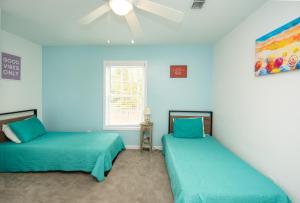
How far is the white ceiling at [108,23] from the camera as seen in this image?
2.08m

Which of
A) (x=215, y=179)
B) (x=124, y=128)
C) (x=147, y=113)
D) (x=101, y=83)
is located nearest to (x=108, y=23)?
(x=101, y=83)

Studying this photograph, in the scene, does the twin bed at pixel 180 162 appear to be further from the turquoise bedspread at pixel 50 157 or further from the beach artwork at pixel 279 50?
the beach artwork at pixel 279 50

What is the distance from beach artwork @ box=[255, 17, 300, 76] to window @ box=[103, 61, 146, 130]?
234 cm

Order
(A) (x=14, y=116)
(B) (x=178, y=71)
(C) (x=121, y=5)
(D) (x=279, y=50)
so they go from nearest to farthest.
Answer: (C) (x=121, y=5)
(D) (x=279, y=50)
(A) (x=14, y=116)
(B) (x=178, y=71)

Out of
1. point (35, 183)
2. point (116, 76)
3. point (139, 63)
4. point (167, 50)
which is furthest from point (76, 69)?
point (35, 183)

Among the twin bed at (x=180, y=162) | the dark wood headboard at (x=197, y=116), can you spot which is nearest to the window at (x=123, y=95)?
the twin bed at (x=180, y=162)

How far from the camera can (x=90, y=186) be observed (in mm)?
2424

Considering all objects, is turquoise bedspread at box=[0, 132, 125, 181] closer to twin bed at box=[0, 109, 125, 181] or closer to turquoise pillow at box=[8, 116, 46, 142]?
twin bed at box=[0, 109, 125, 181]

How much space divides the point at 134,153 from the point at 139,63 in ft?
6.41

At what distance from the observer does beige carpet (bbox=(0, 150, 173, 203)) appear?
215cm

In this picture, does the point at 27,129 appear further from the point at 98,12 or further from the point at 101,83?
the point at 98,12

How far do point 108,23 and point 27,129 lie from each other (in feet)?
7.60

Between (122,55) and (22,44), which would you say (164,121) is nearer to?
(122,55)

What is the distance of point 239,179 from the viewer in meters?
1.82
